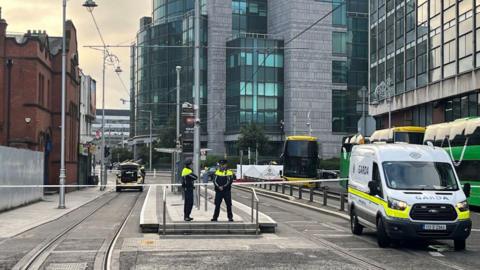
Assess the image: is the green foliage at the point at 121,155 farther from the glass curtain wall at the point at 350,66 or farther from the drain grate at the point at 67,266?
the drain grate at the point at 67,266

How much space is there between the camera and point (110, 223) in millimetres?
20547

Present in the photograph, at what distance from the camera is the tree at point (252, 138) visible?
254 feet

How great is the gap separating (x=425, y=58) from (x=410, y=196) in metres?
34.7

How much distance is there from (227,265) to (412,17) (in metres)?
42.1

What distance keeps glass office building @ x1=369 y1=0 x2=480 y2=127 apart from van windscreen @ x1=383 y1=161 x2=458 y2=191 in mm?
24061

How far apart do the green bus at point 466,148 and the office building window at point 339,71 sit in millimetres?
58442

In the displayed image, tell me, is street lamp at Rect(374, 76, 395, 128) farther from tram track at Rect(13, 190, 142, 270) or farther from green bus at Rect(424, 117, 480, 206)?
tram track at Rect(13, 190, 142, 270)

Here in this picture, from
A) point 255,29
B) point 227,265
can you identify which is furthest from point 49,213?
point 255,29

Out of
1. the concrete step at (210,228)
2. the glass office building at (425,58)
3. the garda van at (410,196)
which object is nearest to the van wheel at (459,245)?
the garda van at (410,196)

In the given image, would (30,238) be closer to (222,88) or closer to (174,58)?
(222,88)

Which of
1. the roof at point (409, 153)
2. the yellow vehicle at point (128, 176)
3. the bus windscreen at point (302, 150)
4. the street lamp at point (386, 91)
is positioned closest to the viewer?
the roof at point (409, 153)

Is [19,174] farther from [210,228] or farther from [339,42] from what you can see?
[339,42]

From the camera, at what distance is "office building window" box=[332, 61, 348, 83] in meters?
86.2

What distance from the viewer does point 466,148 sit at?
2592 cm
